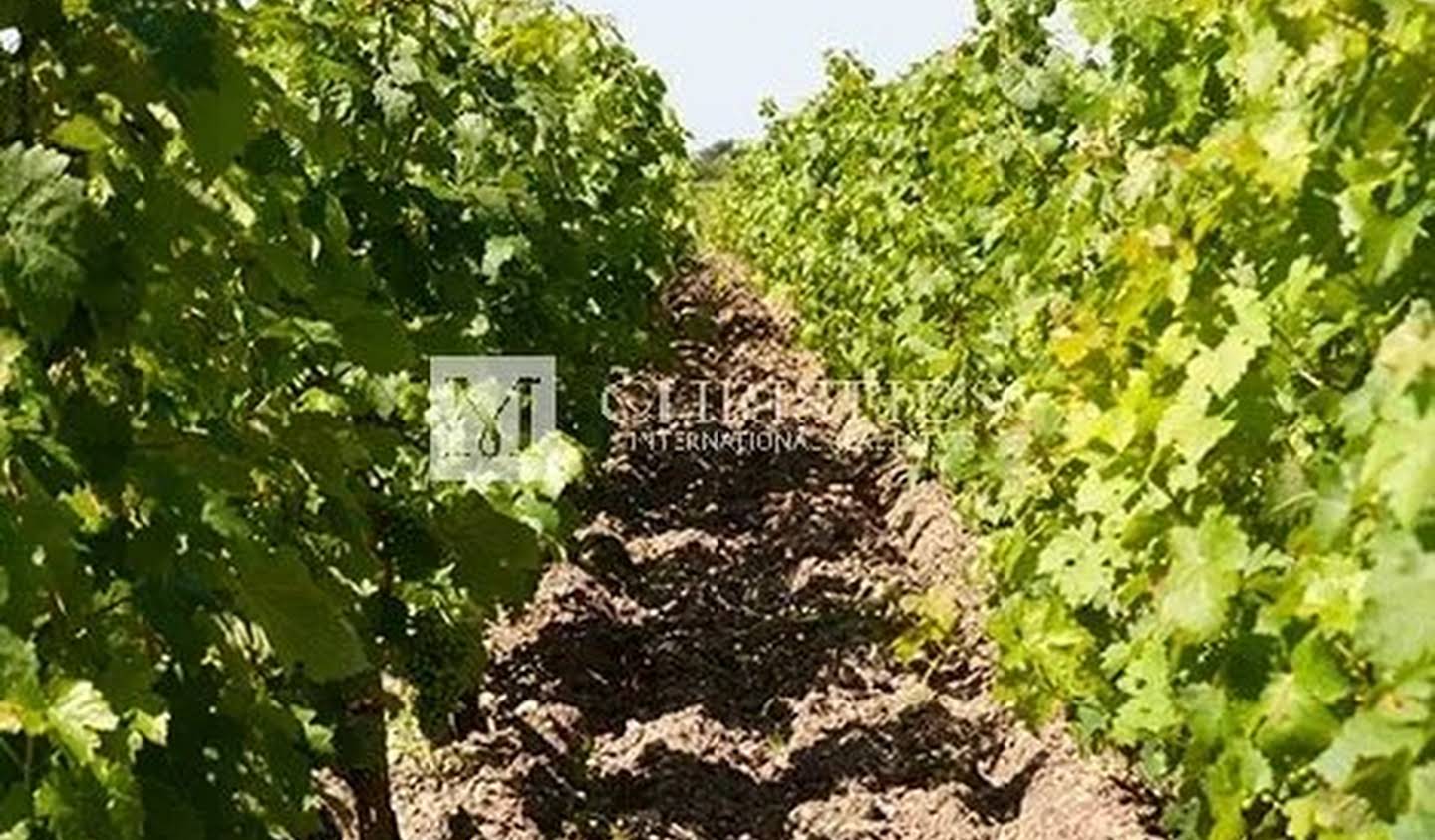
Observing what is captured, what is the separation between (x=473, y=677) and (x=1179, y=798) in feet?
6.34

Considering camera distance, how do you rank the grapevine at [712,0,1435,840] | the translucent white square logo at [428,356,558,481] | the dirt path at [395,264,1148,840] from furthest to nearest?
1. the dirt path at [395,264,1148,840]
2. the translucent white square logo at [428,356,558,481]
3. the grapevine at [712,0,1435,840]

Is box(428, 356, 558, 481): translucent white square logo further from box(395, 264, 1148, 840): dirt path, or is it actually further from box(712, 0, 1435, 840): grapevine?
box(712, 0, 1435, 840): grapevine

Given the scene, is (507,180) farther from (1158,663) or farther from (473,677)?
(1158,663)

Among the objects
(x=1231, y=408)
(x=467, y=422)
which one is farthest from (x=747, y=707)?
(x=1231, y=408)

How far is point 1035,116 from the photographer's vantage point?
7.04 m

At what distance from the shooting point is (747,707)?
729cm

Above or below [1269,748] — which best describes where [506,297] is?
above

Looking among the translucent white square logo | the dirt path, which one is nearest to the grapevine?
the dirt path

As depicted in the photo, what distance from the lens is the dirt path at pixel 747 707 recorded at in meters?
5.91

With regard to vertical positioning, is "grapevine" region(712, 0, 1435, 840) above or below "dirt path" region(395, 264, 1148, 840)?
above

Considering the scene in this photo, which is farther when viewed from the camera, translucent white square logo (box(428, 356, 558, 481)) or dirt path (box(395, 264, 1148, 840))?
dirt path (box(395, 264, 1148, 840))

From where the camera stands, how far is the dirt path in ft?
19.4

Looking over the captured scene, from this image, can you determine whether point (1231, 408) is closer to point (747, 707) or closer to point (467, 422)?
point (467, 422)

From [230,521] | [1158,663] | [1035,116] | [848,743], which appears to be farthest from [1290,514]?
[1035,116]
